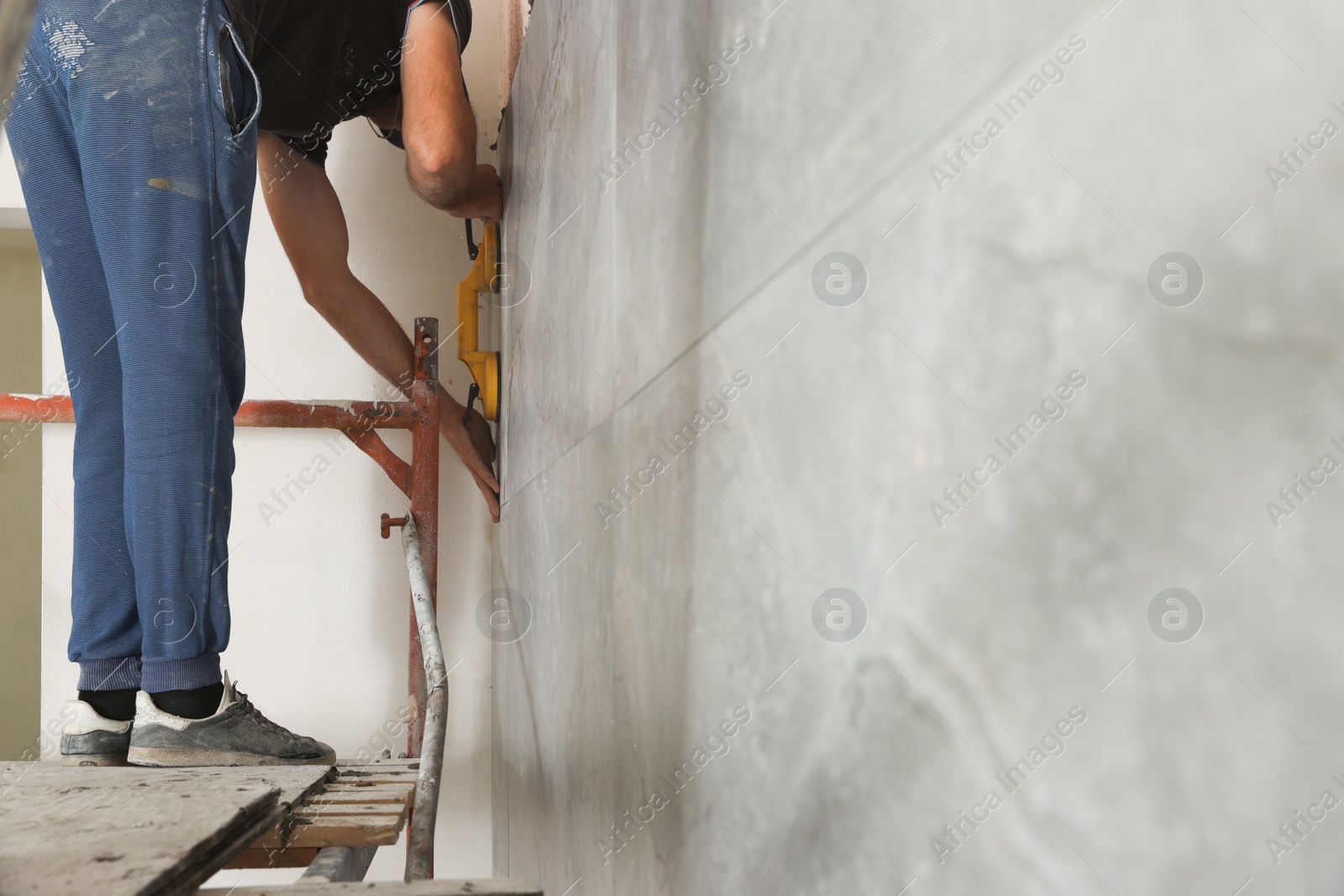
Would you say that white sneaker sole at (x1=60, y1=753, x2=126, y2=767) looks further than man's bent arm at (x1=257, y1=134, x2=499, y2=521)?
No

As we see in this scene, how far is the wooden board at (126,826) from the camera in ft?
1.54

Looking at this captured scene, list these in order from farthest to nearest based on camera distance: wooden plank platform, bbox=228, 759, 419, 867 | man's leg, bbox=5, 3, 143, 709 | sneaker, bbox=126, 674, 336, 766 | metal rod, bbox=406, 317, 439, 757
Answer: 1. metal rod, bbox=406, 317, 439, 757
2. man's leg, bbox=5, 3, 143, 709
3. sneaker, bbox=126, 674, 336, 766
4. wooden plank platform, bbox=228, 759, 419, 867

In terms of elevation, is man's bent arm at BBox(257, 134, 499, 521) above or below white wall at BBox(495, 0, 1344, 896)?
above

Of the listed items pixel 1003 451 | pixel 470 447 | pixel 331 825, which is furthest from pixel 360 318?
pixel 1003 451

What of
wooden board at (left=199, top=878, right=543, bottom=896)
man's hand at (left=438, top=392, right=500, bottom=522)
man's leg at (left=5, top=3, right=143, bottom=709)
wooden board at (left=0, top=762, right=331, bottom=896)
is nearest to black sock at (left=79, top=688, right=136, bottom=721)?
man's leg at (left=5, top=3, right=143, bottom=709)

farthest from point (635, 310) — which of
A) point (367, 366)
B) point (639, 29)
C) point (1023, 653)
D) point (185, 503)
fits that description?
point (367, 366)

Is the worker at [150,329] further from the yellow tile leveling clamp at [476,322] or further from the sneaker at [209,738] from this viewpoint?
the yellow tile leveling clamp at [476,322]

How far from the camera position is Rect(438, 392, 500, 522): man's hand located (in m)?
1.94

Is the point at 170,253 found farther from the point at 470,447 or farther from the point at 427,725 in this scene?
the point at 470,447

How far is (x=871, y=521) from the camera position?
1.01 ft

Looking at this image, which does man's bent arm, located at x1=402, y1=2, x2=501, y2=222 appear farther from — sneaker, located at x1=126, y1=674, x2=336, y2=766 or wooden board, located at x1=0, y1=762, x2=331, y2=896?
wooden board, located at x1=0, y1=762, x2=331, y2=896

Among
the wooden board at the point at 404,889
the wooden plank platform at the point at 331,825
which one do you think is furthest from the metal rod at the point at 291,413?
the wooden board at the point at 404,889

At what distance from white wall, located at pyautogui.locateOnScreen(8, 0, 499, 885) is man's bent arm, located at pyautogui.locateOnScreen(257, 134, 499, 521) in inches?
7.2

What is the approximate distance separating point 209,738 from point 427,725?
0.37 meters
